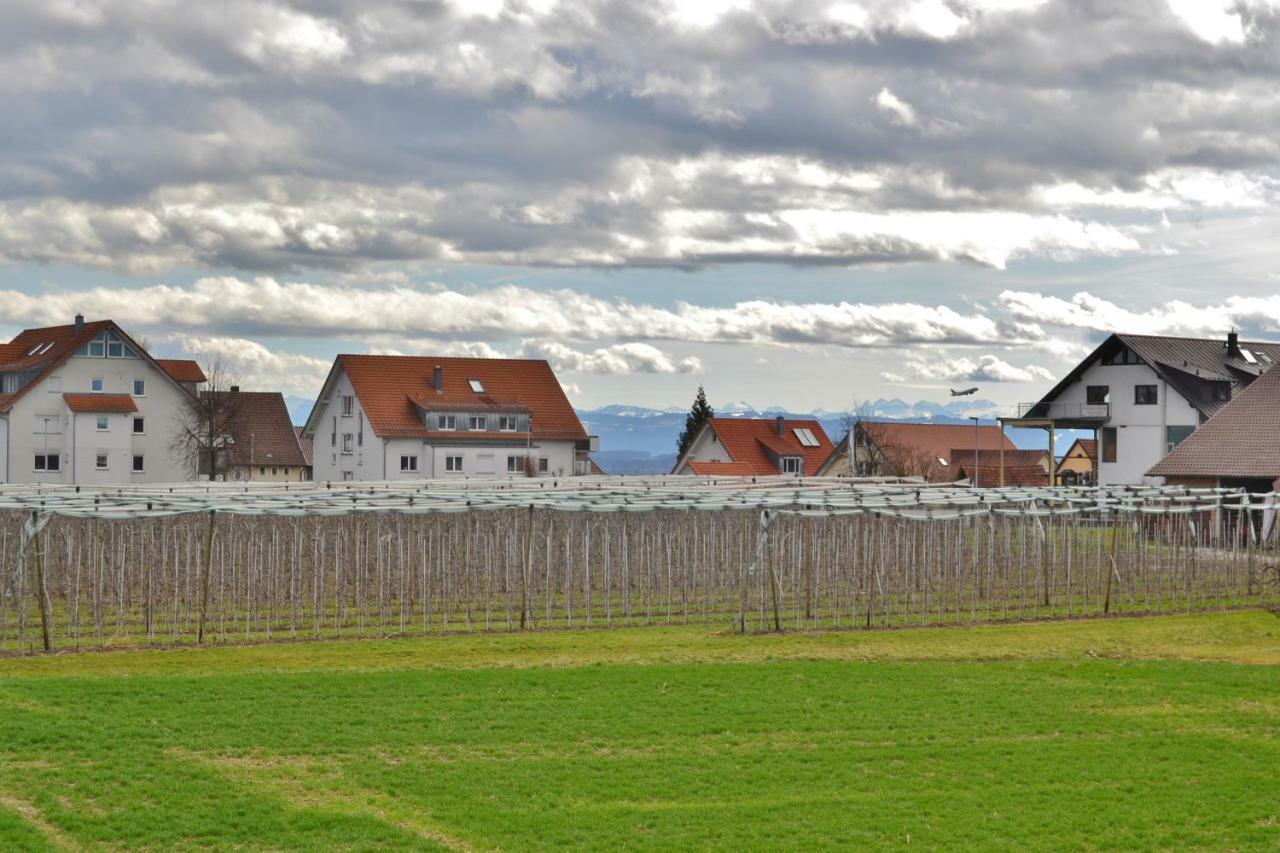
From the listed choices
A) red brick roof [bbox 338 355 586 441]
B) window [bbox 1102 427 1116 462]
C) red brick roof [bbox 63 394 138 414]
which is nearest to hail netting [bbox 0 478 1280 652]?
window [bbox 1102 427 1116 462]

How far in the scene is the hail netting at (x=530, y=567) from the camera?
108 feet

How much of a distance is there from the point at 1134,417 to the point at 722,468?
26.7 meters

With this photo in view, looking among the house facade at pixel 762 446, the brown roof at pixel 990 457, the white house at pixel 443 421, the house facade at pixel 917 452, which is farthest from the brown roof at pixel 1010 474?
the white house at pixel 443 421

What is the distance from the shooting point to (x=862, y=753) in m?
20.8

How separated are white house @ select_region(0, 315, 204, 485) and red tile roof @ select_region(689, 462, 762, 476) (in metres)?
32.3

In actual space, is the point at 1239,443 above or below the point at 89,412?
below

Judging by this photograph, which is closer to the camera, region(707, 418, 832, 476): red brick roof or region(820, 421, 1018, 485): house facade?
region(820, 421, 1018, 485): house facade

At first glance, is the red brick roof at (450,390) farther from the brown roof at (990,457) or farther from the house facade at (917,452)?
the brown roof at (990,457)

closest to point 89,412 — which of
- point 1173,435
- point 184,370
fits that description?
point 184,370

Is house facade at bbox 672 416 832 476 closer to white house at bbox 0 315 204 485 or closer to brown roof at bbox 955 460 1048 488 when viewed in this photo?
brown roof at bbox 955 460 1048 488

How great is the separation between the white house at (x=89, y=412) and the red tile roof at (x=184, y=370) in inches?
367

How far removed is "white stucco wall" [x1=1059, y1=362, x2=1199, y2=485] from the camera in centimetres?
7800

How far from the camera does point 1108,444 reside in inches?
3219

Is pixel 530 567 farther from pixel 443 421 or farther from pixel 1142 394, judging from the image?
pixel 443 421
